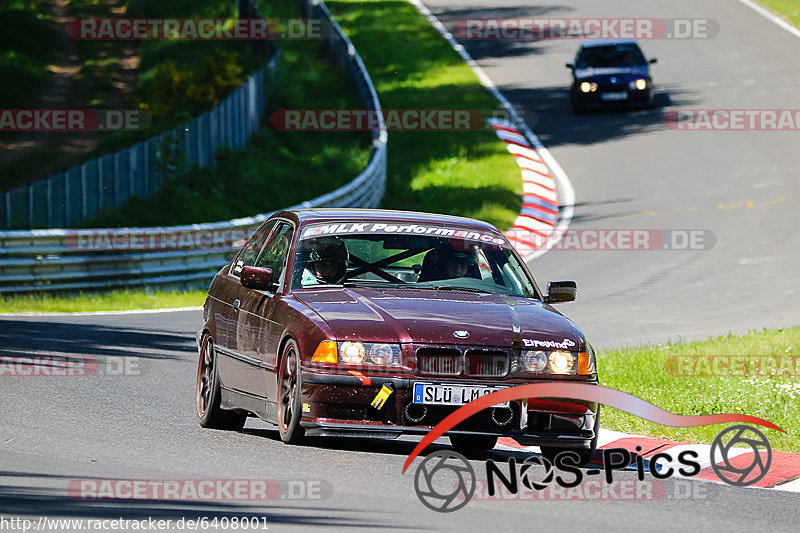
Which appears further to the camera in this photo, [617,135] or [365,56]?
[365,56]

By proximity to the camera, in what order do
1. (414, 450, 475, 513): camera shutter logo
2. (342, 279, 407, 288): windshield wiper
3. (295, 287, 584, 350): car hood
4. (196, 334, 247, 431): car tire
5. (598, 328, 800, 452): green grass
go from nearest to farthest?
(414, 450, 475, 513): camera shutter logo → (295, 287, 584, 350): car hood → (342, 279, 407, 288): windshield wiper → (196, 334, 247, 431): car tire → (598, 328, 800, 452): green grass

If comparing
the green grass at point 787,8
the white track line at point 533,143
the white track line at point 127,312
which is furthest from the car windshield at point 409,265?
the green grass at point 787,8

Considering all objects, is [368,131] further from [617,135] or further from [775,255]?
[775,255]

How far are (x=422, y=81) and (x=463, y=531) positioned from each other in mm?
34506

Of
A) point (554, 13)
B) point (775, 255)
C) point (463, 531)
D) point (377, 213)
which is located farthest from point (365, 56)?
point (463, 531)

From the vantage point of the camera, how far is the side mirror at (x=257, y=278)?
9539mm

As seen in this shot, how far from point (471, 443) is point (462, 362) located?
113 centimetres

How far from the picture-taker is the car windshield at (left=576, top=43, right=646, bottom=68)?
36375 mm

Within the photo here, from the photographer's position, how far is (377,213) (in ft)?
34.1

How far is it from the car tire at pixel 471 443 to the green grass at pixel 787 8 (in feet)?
132

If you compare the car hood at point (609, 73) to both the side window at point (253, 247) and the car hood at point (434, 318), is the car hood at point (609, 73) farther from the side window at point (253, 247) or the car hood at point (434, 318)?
the car hood at point (434, 318)

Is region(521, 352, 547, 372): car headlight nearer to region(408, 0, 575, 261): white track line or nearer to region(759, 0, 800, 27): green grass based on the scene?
region(408, 0, 575, 261): white track line

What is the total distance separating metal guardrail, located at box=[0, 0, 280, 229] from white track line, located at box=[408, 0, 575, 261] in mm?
6386

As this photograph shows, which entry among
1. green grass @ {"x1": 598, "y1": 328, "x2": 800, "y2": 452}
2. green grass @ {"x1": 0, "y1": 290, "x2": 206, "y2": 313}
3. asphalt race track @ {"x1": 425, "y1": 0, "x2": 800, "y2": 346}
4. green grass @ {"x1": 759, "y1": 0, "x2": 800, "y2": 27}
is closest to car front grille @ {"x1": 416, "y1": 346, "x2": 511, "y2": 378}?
green grass @ {"x1": 598, "y1": 328, "x2": 800, "y2": 452}
